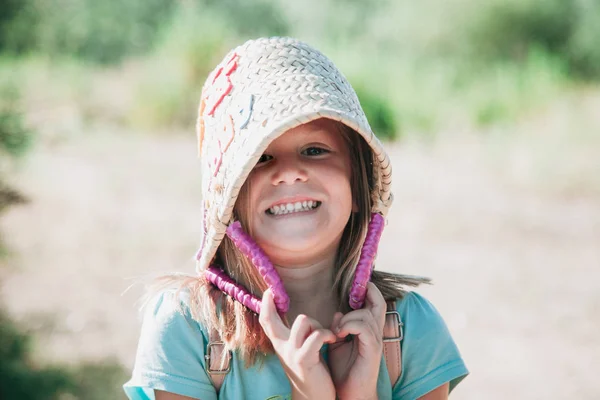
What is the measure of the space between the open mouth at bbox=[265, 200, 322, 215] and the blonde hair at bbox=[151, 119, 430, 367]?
98 millimetres

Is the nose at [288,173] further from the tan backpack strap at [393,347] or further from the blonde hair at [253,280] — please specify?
the tan backpack strap at [393,347]

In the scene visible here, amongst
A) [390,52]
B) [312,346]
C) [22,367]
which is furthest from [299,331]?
[390,52]

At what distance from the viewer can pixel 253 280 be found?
230 cm

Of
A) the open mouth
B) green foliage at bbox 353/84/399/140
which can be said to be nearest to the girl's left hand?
the open mouth

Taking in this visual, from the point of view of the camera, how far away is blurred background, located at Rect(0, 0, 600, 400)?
4.74 metres

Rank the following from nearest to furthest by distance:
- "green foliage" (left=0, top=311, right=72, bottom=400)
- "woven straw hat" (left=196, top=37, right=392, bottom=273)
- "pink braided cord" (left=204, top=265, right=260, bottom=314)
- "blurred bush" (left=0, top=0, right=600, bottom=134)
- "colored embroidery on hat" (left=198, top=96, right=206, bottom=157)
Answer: "woven straw hat" (left=196, top=37, right=392, bottom=273) → "pink braided cord" (left=204, top=265, right=260, bottom=314) → "colored embroidery on hat" (left=198, top=96, right=206, bottom=157) → "green foliage" (left=0, top=311, right=72, bottom=400) → "blurred bush" (left=0, top=0, right=600, bottom=134)

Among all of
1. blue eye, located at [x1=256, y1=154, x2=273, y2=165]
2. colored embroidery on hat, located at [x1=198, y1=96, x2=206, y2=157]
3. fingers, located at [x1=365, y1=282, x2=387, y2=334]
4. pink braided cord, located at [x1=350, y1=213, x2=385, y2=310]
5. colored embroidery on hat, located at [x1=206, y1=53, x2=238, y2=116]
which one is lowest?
fingers, located at [x1=365, y1=282, x2=387, y2=334]

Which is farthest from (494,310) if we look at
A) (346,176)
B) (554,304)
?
(346,176)

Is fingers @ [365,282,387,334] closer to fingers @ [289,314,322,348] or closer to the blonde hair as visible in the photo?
the blonde hair

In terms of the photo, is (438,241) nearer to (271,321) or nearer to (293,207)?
(293,207)

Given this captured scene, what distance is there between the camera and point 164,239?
6.58 meters

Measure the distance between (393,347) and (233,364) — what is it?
0.47 m

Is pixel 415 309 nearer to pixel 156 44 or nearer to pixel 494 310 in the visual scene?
pixel 494 310

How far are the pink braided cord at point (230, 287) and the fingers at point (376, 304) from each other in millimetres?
322
